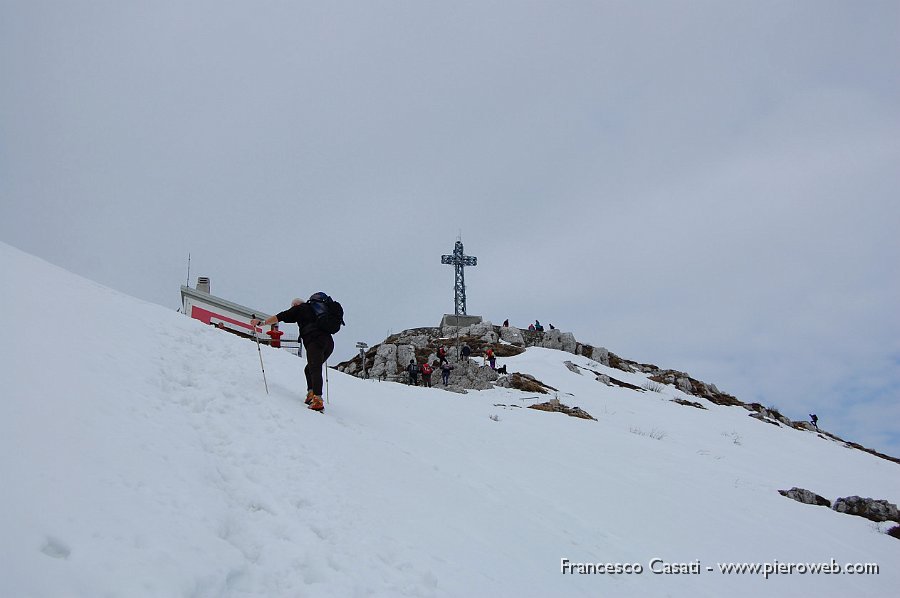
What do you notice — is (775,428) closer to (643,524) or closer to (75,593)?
(643,524)

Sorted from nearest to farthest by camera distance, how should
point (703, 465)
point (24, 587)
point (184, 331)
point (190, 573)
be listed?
point (24, 587), point (190, 573), point (184, 331), point (703, 465)

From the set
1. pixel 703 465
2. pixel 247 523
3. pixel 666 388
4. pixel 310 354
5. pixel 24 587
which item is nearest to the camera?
pixel 24 587

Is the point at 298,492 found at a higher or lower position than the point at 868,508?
lower

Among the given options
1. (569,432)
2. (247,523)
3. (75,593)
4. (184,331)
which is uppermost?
(184,331)

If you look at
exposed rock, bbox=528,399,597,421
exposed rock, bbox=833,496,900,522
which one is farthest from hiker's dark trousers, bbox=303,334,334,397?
exposed rock, bbox=833,496,900,522

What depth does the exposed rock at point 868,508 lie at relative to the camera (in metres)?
12.4

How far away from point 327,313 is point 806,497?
11676 mm

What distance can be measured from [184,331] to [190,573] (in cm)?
867

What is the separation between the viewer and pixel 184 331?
11.4m

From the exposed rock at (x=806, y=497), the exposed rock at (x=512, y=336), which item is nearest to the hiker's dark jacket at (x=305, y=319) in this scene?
the exposed rock at (x=806, y=497)

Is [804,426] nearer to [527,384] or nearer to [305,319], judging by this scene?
[527,384]

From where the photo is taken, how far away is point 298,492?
586cm

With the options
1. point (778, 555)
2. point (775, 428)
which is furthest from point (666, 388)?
point (778, 555)

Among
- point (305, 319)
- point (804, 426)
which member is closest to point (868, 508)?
point (305, 319)
